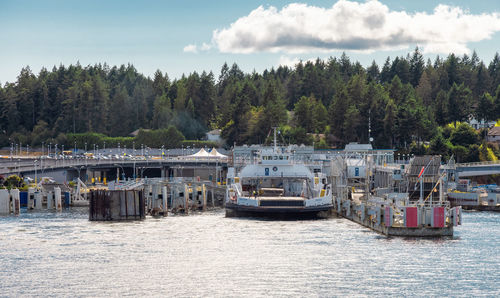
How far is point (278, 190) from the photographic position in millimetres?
108438

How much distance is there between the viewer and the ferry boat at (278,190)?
3686 inches

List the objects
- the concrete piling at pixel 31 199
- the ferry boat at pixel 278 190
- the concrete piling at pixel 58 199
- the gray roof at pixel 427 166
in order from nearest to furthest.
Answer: the ferry boat at pixel 278 190, the gray roof at pixel 427 166, the concrete piling at pixel 58 199, the concrete piling at pixel 31 199

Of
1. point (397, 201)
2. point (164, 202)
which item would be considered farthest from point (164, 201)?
point (397, 201)

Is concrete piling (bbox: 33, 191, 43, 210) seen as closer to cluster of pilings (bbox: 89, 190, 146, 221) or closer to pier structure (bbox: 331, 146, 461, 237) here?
cluster of pilings (bbox: 89, 190, 146, 221)

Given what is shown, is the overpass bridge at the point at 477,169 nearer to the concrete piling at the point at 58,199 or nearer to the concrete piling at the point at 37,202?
the concrete piling at the point at 58,199

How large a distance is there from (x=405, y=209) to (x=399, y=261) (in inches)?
444

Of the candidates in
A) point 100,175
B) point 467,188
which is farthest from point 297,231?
point 100,175

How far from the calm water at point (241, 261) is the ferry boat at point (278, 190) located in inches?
92.8

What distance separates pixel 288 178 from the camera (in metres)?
107

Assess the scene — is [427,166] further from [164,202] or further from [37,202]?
[37,202]

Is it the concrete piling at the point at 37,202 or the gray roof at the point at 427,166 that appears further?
the concrete piling at the point at 37,202

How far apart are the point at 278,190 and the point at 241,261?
40.6 meters

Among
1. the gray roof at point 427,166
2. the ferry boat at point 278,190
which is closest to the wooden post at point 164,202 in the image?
the ferry boat at point 278,190

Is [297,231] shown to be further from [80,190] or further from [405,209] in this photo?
[80,190]
